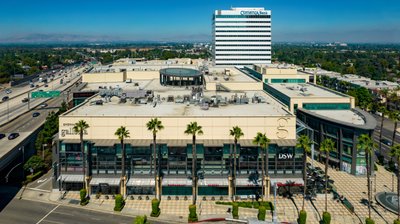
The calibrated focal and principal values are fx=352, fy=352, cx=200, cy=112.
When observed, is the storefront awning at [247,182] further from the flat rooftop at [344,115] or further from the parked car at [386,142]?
the parked car at [386,142]

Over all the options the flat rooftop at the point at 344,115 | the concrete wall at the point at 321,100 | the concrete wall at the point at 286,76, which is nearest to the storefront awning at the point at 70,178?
the concrete wall at the point at 321,100

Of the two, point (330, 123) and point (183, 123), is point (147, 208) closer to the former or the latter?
point (183, 123)

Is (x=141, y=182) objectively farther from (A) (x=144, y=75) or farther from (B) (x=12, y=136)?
(A) (x=144, y=75)

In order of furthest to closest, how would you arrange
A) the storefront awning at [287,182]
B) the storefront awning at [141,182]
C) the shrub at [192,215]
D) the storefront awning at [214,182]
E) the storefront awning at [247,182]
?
the storefront awning at [287,182]
the storefront awning at [141,182]
the storefront awning at [247,182]
the storefront awning at [214,182]
the shrub at [192,215]

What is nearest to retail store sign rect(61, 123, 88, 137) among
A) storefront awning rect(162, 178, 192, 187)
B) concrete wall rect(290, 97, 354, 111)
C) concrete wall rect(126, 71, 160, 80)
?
storefront awning rect(162, 178, 192, 187)

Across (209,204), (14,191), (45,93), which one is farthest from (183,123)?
(45,93)

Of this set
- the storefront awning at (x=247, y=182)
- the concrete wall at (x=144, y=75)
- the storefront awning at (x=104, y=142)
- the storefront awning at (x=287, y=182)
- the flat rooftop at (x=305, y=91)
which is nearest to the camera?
the storefront awning at (x=247, y=182)
